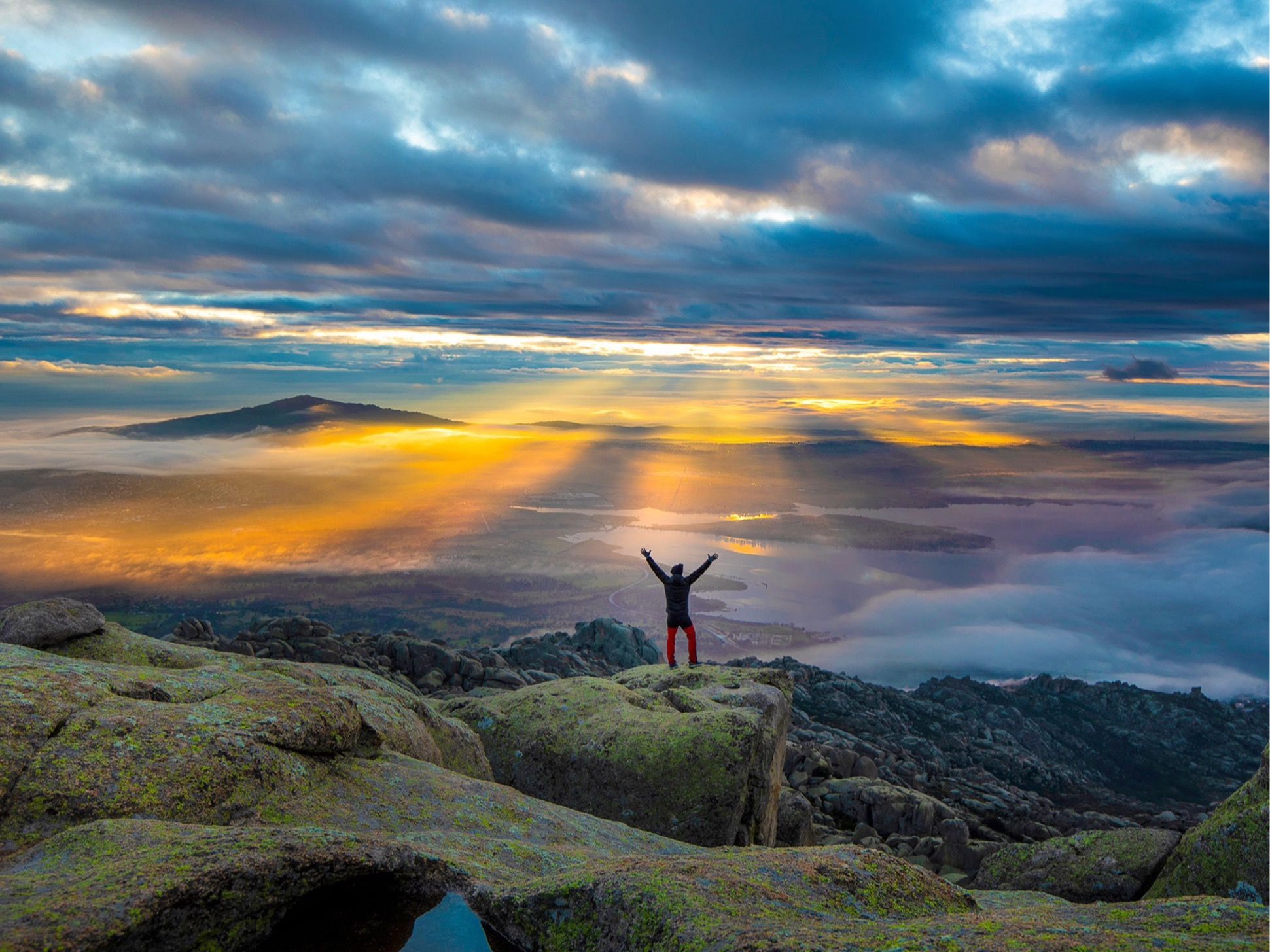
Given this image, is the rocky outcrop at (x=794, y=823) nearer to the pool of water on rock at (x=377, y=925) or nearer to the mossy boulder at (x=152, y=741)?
the mossy boulder at (x=152, y=741)

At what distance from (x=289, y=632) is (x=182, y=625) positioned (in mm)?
9005

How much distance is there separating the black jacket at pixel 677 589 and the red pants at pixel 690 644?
731 millimetres

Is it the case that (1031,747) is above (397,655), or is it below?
below

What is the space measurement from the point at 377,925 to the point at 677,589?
26.5 meters

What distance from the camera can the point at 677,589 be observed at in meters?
36.6

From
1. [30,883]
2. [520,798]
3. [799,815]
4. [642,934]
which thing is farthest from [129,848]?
[799,815]

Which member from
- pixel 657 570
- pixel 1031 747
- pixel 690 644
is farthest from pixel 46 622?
pixel 1031 747

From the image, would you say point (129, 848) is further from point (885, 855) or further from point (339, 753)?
point (885, 855)

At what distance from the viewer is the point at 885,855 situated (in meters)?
13.0

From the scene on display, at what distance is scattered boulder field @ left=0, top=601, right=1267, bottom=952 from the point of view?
9.39 meters

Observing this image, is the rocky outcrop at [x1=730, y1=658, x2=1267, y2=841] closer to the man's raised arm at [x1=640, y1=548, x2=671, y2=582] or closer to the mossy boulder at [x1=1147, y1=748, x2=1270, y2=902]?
the man's raised arm at [x1=640, y1=548, x2=671, y2=582]

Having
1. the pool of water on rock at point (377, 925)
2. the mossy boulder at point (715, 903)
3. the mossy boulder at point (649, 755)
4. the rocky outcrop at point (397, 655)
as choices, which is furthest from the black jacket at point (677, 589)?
the pool of water on rock at point (377, 925)

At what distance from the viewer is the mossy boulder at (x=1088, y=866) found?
28.6 meters

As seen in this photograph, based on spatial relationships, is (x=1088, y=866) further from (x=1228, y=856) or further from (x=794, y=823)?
(x=794, y=823)
